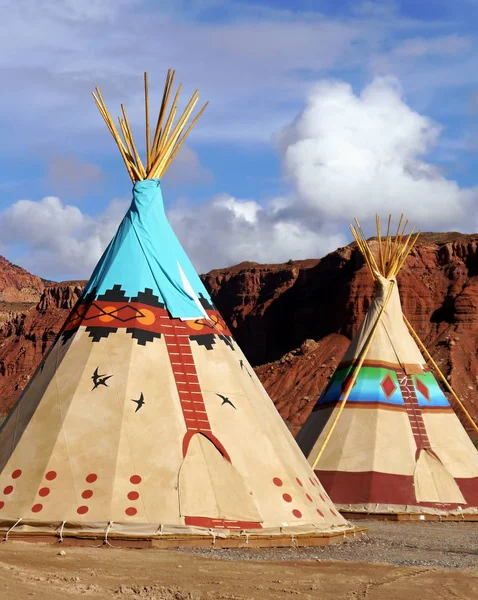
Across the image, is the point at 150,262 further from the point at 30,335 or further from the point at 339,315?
the point at 30,335

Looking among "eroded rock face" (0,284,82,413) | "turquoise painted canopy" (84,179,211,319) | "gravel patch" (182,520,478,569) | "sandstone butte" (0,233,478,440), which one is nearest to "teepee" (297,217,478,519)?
"gravel patch" (182,520,478,569)

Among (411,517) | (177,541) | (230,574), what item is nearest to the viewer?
(230,574)

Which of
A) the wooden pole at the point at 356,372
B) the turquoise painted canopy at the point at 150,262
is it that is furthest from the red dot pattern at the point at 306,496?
the wooden pole at the point at 356,372

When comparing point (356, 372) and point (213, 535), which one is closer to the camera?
point (213, 535)

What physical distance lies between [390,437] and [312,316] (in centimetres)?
6123

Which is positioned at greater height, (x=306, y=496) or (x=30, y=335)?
(x=30, y=335)

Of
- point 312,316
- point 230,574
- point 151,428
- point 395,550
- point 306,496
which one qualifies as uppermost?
point 312,316

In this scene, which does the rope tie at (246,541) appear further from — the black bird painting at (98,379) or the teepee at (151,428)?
the black bird painting at (98,379)

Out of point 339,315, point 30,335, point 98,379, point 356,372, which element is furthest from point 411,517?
point 30,335

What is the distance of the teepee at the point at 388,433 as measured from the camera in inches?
819

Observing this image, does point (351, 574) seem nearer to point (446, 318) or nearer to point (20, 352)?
point (446, 318)

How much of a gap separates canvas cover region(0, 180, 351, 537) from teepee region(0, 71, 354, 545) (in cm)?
2

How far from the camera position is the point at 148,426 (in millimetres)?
13586

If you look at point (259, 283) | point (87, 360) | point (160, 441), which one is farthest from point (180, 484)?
point (259, 283)
